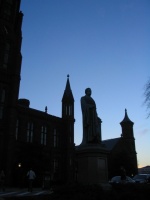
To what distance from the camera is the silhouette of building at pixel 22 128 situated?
3528 centimetres

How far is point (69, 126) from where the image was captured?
165ft

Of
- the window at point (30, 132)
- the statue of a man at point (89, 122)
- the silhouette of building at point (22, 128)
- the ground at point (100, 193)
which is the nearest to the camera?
the ground at point (100, 193)

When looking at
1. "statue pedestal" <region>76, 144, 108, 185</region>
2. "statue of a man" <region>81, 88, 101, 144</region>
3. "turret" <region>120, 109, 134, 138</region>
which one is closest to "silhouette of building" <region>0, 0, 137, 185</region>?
"statue of a man" <region>81, 88, 101, 144</region>

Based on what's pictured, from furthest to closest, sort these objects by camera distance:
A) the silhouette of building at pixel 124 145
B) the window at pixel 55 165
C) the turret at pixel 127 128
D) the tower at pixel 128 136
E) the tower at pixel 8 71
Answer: the turret at pixel 127 128
the tower at pixel 128 136
the silhouette of building at pixel 124 145
the window at pixel 55 165
the tower at pixel 8 71

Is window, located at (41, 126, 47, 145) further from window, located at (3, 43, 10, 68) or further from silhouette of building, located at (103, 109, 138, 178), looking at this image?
silhouette of building, located at (103, 109, 138, 178)

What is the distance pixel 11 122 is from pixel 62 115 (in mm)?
Answer: 15727

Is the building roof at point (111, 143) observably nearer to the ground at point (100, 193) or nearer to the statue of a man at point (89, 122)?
the statue of a man at point (89, 122)

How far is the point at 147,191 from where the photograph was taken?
864 cm

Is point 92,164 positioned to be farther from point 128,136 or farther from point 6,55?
point 128,136

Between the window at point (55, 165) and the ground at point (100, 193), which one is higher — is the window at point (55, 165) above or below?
above

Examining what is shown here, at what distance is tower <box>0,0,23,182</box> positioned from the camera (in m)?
35.8

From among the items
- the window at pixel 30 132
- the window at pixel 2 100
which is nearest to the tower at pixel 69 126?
the window at pixel 30 132

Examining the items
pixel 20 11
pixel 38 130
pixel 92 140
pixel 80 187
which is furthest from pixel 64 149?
pixel 80 187

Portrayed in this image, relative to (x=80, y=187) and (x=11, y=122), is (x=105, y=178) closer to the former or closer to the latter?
(x=80, y=187)
